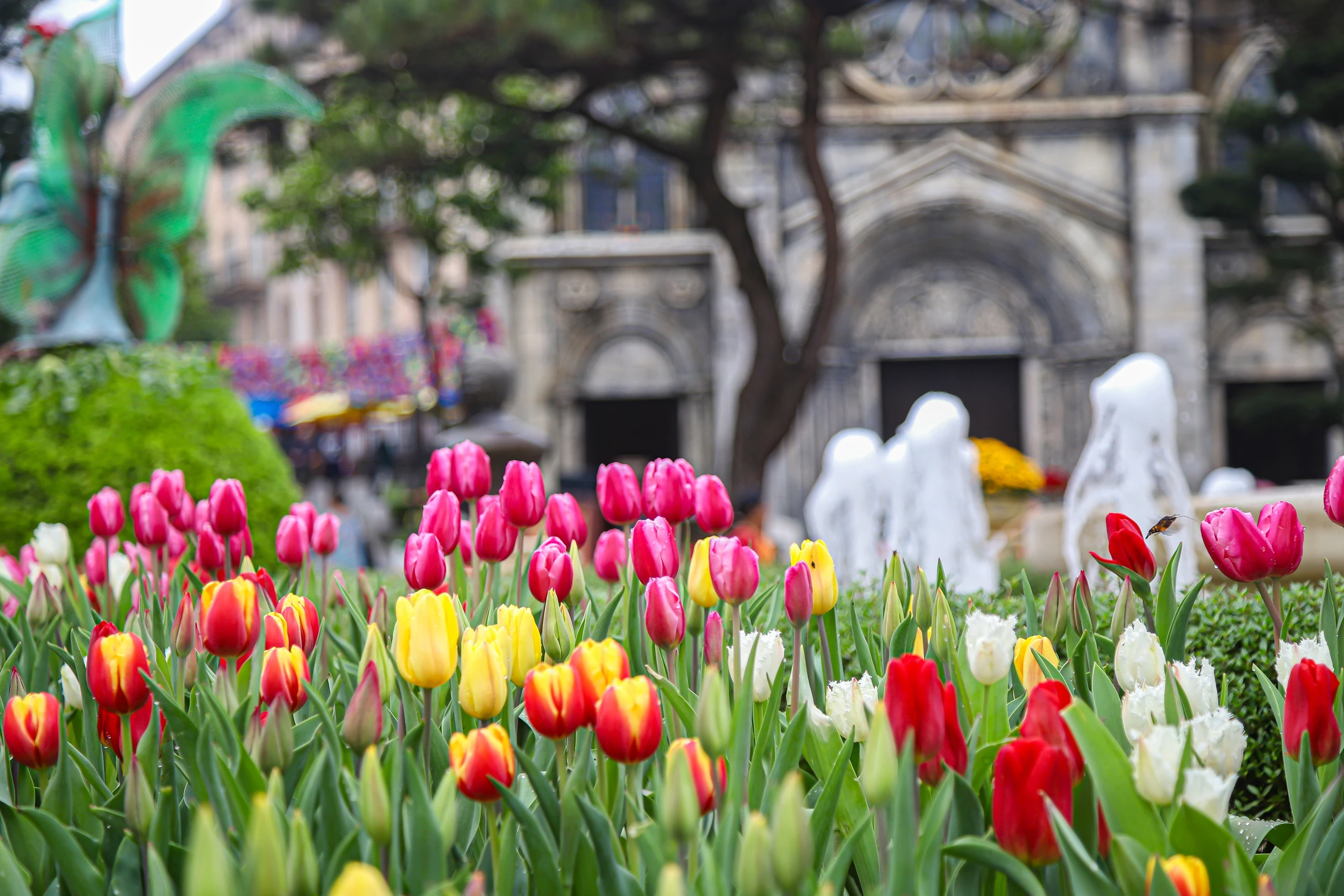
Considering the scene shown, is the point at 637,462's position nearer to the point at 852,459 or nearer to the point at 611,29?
the point at 611,29

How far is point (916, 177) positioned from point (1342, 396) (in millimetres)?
7151

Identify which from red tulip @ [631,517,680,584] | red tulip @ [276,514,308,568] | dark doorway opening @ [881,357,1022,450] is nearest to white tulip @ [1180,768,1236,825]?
red tulip @ [631,517,680,584]

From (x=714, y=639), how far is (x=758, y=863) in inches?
27.6

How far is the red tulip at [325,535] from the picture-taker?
2.91m

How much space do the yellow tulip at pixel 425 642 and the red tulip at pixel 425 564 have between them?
432 millimetres

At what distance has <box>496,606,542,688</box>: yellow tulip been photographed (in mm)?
1805

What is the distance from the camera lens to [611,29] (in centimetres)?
1129

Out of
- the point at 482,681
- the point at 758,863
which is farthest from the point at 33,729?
the point at 758,863

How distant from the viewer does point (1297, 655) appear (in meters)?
1.75

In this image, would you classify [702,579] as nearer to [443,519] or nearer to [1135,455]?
[443,519]

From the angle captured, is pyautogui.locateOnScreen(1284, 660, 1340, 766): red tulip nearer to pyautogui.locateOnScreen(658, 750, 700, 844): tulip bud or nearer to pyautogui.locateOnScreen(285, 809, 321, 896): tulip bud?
pyautogui.locateOnScreen(658, 750, 700, 844): tulip bud

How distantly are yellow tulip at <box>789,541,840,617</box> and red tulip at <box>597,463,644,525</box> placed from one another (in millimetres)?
482

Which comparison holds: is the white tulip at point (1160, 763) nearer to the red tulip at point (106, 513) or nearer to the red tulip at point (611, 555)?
the red tulip at point (611, 555)

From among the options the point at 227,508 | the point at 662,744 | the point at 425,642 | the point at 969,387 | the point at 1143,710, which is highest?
the point at 969,387
